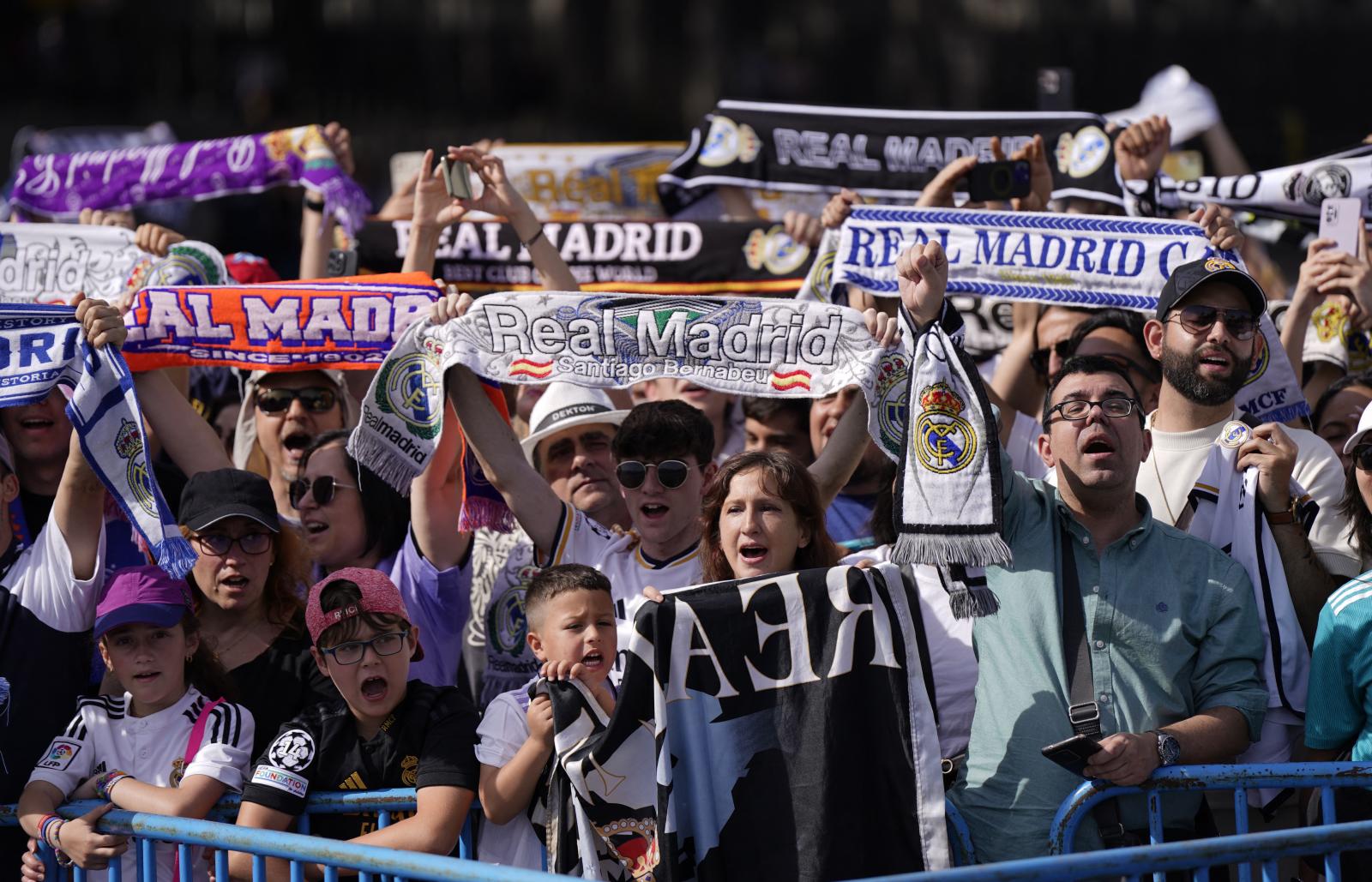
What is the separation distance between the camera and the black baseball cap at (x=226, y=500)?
17.0ft

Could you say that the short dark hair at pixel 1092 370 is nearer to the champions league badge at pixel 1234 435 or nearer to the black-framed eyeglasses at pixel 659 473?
the champions league badge at pixel 1234 435

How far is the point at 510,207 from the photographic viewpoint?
20.2 feet

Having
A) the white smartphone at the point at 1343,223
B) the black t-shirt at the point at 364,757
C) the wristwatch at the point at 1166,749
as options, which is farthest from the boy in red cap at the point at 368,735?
the white smartphone at the point at 1343,223

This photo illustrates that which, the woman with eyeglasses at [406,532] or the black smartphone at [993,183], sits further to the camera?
the black smartphone at [993,183]

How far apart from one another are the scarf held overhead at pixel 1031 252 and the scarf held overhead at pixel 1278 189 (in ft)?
2.36

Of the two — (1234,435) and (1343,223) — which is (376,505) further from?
(1343,223)

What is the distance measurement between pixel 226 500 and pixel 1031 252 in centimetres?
291

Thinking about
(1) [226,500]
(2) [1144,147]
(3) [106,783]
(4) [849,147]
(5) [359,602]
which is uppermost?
(4) [849,147]

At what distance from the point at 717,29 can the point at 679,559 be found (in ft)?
41.6

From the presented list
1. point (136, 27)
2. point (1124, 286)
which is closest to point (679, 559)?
point (1124, 286)

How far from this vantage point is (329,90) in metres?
16.6

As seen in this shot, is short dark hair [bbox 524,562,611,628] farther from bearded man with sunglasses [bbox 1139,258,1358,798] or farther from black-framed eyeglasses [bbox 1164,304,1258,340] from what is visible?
black-framed eyeglasses [bbox 1164,304,1258,340]

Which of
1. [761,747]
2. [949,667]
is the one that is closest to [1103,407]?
[949,667]

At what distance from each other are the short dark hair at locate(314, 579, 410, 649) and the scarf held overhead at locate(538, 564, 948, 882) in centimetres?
68
